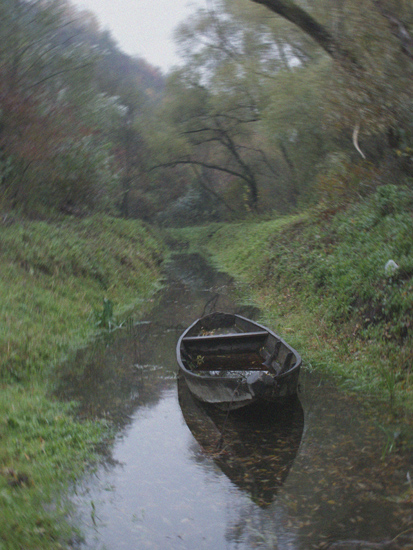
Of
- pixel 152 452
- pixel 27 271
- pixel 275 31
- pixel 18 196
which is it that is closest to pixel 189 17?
pixel 275 31

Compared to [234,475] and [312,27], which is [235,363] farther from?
[312,27]

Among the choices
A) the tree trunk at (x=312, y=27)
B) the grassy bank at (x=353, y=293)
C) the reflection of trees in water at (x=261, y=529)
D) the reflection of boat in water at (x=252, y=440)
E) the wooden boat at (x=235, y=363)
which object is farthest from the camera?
the tree trunk at (x=312, y=27)

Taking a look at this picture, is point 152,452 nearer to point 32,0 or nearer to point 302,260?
point 302,260

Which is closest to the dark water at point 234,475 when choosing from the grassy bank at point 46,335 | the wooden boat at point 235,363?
the grassy bank at point 46,335

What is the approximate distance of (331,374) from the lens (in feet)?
25.5

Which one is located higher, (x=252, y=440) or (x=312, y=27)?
(x=312, y=27)

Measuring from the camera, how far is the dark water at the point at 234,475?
4.25 metres

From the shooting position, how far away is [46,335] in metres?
9.07

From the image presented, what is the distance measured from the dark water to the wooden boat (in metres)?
0.46

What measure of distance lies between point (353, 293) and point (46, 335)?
17.6 ft

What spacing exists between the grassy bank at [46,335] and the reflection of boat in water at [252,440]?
4.46 feet

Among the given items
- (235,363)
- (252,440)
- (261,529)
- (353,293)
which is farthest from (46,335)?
(261,529)

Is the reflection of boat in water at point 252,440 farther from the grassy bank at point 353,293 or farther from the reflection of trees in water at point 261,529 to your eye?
the grassy bank at point 353,293

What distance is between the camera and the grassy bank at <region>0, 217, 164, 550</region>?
14.4 feet
